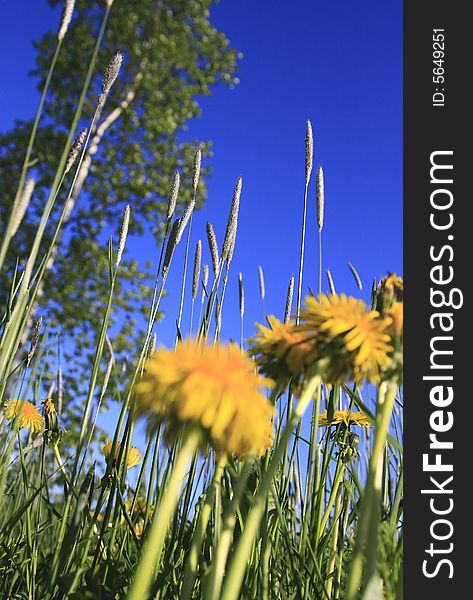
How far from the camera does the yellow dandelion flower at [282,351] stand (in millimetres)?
350

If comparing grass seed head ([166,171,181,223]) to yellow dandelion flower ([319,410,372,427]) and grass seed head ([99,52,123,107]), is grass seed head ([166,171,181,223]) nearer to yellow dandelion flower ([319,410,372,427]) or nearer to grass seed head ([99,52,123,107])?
grass seed head ([99,52,123,107])

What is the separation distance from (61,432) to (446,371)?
0.62 meters

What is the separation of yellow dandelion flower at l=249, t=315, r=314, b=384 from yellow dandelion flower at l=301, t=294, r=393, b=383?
0.01 meters

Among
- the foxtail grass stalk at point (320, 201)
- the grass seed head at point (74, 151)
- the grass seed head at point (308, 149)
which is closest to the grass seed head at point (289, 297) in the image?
the foxtail grass stalk at point (320, 201)

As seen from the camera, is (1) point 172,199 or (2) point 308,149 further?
(2) point 308,149

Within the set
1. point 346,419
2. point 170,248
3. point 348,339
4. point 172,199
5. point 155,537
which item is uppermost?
point 172,199

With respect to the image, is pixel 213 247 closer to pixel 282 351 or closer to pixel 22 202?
pixel 22 202

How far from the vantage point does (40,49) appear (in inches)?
232

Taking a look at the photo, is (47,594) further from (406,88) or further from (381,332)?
(406,88)

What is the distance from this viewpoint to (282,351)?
1.16 ft

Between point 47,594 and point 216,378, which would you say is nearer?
point 216,378

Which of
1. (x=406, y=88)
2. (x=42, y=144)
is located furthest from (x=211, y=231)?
(x=42, y=144)

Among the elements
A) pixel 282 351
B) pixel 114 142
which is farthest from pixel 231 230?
pixel 114 142

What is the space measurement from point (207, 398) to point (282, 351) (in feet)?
0.25
